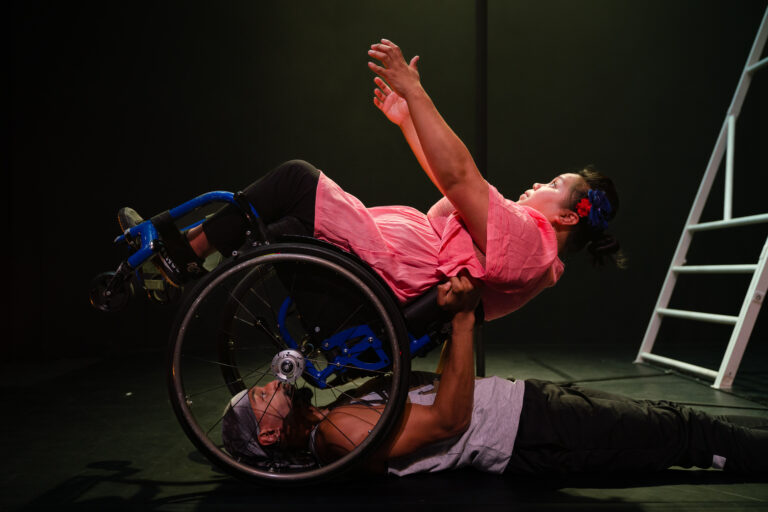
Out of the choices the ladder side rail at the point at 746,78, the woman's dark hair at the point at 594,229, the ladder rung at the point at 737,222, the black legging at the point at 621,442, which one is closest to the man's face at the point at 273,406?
the black legging at the point at 621,442

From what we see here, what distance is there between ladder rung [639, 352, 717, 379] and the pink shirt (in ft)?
5.31

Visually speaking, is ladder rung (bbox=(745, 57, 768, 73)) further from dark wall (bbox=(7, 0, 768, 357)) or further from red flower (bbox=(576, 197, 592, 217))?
red flower (bbox=(576, 197, 592, 217))

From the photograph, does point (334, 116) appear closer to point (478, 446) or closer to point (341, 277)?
point (341, 277)

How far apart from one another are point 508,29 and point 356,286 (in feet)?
10.2

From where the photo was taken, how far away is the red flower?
1.56m

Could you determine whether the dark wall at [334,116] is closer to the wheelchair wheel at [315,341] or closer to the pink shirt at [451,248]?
the wheelchair wheel at [315,341]

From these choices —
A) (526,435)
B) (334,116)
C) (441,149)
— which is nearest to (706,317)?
(526,435)

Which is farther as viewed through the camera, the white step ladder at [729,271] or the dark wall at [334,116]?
the dark wall at [334,116]

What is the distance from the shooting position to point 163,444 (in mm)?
A: 1739

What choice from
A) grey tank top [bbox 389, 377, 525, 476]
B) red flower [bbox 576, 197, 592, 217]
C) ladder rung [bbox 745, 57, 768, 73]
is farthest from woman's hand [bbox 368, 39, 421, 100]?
ladder rung [bbox 745, 57, 768, 73]

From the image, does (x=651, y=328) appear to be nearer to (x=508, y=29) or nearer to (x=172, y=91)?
(x=508, y=29)

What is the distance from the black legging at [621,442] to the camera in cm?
144

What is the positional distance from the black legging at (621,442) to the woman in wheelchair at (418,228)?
35 centimetres

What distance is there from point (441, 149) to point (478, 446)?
80cm
